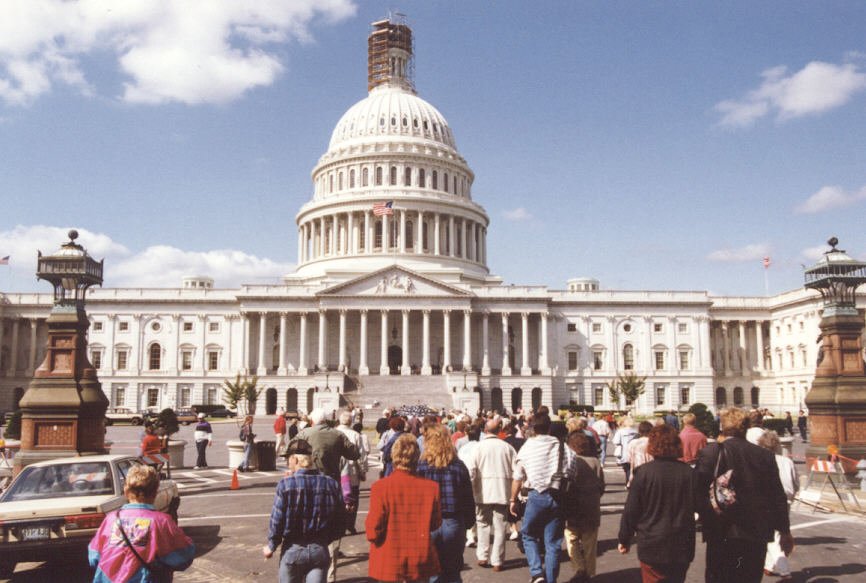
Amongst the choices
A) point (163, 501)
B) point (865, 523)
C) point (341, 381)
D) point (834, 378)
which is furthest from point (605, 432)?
point (341, 381)

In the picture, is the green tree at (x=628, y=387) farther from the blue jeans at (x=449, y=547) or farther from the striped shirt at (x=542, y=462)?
the blue jeans at (x=449, y=547)

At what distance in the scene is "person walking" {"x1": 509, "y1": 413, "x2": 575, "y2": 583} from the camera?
10.3m

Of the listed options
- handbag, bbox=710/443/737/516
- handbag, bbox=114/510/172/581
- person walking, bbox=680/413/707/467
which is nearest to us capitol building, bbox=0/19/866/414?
person walking, bbox=680/413/707/467

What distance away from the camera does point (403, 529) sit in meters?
7.42

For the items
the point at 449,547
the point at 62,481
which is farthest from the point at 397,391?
the point at 449,547

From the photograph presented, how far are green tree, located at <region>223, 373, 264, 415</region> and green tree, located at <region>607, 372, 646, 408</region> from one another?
114 ft

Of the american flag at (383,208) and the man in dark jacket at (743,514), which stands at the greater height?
the american flag at (383,208)

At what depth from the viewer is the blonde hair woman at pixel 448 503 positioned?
8.96m

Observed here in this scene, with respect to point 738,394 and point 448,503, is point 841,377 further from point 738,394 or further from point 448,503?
point 738,394

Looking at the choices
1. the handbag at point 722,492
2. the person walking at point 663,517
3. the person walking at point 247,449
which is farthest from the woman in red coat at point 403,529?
the person walking at point 247,449

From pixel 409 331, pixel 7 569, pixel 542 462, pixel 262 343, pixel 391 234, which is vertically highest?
pixel 391 234

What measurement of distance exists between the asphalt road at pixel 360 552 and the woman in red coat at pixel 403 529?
167 inches

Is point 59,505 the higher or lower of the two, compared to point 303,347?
lower

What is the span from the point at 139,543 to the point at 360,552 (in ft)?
24.0
